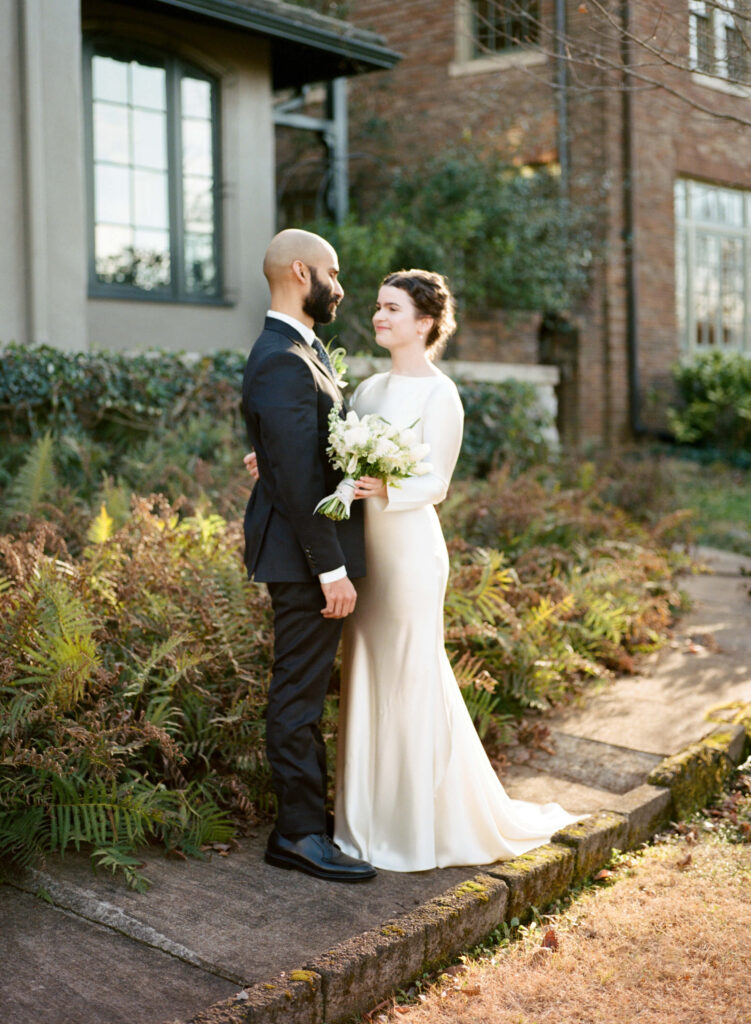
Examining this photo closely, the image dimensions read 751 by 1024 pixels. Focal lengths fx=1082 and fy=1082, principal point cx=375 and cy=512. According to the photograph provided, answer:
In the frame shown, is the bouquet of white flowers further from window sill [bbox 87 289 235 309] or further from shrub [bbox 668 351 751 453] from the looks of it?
shrub [bbox 668 351 751 453]

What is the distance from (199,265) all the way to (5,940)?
8.36m

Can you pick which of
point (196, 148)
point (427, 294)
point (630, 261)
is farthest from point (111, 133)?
point (427, 294)

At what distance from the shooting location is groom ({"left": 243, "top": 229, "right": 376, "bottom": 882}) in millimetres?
3354

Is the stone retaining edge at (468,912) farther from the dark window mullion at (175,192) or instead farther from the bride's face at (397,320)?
the dark window mullion at (175,192)

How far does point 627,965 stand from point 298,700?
127cm

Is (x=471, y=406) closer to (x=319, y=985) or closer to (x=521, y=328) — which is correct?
(x=521, y=328)

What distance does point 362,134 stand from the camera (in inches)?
555

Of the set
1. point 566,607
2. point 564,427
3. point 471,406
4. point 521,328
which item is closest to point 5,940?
point 566,607

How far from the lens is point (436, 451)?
366cm

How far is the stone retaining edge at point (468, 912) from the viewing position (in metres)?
2.72

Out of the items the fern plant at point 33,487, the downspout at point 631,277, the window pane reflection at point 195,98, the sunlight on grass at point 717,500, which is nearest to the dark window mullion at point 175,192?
the window pane reflection at point 195,98

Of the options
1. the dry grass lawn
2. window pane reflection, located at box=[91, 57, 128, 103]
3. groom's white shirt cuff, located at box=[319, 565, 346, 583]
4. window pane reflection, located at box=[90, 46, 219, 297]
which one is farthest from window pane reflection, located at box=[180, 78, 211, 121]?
the dry grass lawn

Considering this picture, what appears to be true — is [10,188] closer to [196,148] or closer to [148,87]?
[148,87]

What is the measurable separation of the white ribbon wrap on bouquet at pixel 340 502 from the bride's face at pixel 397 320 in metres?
0.57
